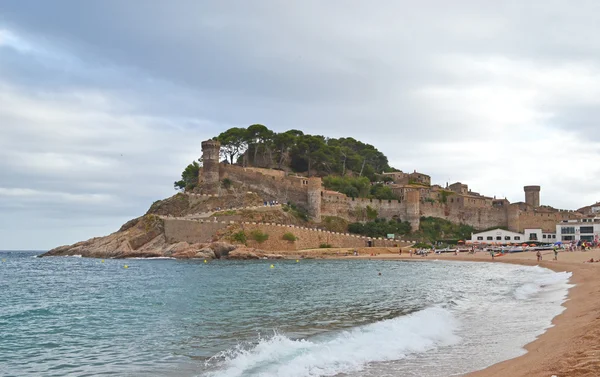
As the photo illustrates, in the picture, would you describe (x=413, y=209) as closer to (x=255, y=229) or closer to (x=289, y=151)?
(x=289, y=151)

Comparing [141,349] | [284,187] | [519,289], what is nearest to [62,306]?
[141,349]

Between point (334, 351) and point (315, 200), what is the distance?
161 ft

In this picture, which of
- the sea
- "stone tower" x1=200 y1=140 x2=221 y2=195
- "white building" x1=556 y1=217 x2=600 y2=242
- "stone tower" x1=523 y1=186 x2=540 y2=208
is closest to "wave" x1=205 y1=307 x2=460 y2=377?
the sea

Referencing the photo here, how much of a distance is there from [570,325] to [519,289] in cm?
1018

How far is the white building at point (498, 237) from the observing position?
6219cm

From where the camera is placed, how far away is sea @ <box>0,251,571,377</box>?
30.8 ft

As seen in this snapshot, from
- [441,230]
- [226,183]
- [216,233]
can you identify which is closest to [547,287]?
[216,233]

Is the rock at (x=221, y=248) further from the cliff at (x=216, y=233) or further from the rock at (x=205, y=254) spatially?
the rock at (x=205, y=254)

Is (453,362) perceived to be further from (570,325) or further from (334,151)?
(334,151)

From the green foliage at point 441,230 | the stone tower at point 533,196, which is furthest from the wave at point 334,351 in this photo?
the stone tower at point 533,196

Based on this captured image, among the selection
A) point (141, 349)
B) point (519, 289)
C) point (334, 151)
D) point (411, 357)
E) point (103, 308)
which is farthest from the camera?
point (334, 151)

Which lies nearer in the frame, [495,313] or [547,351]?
[547,351]

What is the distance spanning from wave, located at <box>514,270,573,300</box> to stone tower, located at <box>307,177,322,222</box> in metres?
35.4

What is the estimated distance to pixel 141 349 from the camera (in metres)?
11.0
